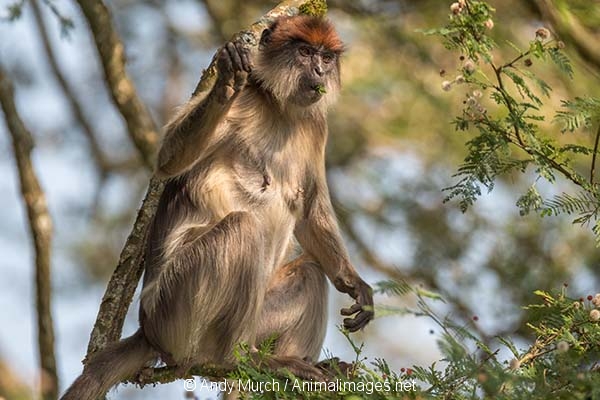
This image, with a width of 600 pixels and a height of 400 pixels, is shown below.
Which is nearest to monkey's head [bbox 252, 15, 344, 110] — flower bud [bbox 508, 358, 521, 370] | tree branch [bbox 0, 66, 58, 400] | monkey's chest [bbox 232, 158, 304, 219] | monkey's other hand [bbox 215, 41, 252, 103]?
monkey's chest [bbox 232, 158, 304, 219]

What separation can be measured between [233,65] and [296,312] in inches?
76.2

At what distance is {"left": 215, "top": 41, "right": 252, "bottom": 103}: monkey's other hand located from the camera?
6000 millimetres

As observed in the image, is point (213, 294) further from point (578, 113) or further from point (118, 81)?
point (578, 113)

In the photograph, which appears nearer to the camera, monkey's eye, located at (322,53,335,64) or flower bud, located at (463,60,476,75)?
flower bud, located at (463,60,476,75)

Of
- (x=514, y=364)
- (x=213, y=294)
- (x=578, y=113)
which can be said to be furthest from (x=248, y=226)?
(x=514, y=364)

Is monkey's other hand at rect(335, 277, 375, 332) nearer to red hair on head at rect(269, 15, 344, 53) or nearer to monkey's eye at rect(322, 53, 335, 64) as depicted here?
monkey's eye at rect(322, 53, 335, 64)

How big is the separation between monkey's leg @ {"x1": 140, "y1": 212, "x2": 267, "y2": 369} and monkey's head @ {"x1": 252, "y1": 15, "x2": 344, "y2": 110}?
0.92 m

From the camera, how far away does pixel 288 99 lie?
7016 millimetres

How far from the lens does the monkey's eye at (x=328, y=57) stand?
23.5ft

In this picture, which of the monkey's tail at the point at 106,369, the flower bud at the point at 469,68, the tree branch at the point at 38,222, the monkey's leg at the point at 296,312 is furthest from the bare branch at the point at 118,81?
the flower bud at the point at 469,68

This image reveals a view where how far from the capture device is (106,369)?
19.8 ft

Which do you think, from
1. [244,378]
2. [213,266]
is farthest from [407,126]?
[244,378]

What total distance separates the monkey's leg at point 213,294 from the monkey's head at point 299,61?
0.92 meters

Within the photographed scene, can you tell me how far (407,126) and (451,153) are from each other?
157cm
